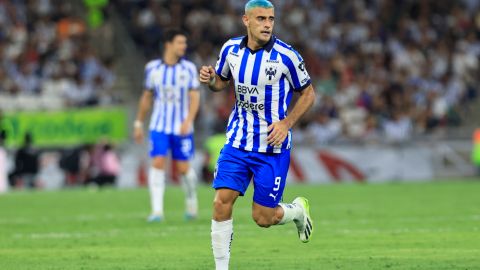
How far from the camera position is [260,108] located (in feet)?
33.1

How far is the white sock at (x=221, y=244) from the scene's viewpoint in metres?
9.58

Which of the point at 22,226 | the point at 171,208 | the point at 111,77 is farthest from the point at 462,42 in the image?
the point at 22,226

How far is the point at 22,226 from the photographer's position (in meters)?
16.0

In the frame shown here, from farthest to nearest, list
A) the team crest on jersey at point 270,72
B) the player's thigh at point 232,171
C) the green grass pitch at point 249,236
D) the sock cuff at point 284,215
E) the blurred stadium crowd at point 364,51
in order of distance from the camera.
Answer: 1. the blurred stadium crowd at point 364,51
2. the green grass pitch at point 249,236
3. the sock cuff at point 284,215
4. the team crest on jersey at point 270,72
5. the player's thigh at point 232,171

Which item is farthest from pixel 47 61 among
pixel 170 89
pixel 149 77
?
pixel 170 89

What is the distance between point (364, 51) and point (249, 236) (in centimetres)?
2177

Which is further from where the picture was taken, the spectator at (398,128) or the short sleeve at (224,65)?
the spectator at (398,128)

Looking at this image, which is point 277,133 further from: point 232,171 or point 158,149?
point 158,149

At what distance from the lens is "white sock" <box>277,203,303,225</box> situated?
10539 millimetres

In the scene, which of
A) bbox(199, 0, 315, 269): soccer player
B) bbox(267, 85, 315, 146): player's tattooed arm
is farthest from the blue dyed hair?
bbox(267, 85, 315, 146): player's tattooed arm

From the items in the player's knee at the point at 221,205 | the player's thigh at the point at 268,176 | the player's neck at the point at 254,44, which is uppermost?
the player's neck at the point at 254,44

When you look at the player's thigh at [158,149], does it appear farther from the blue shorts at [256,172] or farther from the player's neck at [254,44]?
the player's neck at [254,44]

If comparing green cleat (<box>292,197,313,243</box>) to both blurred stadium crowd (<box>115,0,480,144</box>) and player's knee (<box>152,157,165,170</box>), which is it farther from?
blurred stadium crowd (<box>115,0,480,144</box>)

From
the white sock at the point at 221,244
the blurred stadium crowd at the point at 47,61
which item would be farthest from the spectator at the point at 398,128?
the white sock at the point at 221,244
